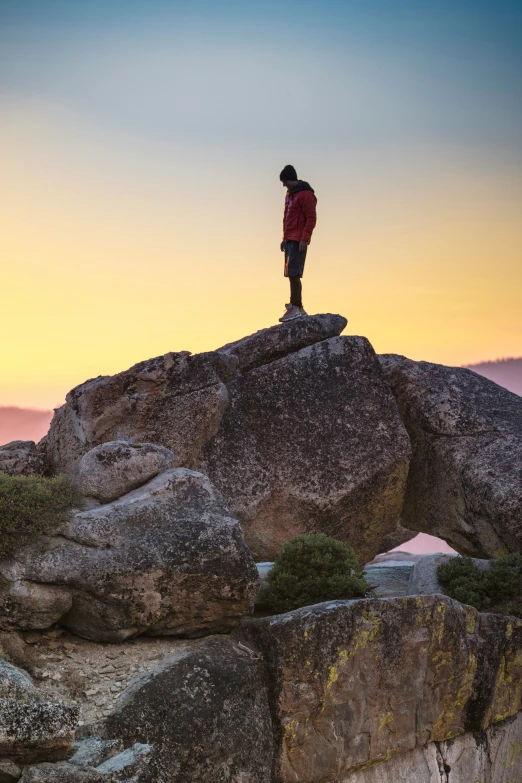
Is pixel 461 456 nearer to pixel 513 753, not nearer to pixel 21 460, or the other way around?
pixel 513 753

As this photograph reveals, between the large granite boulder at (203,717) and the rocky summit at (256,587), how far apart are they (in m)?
0.04

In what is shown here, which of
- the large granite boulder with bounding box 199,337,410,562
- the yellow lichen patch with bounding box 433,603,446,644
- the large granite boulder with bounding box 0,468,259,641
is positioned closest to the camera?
the large granite boulder with bounding box 0,468,259,641

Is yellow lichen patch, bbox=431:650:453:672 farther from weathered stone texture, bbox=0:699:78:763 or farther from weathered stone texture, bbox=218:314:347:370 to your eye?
weathered stone texture, bbox=218:314:347:370

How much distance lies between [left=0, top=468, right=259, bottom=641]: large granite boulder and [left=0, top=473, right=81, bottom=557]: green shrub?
25 centimetres

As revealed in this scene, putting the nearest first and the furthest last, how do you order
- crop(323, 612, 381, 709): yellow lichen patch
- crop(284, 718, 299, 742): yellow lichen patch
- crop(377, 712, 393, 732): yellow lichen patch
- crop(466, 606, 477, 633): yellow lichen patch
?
crop(284, 718, 299, 742): yellow lichen patch, crop(323, 612, 381, 709): yellow lichen patch, crop(377, 712, 393, 732): yellow lichen patch, crop(466, 606, 477, 633): yellow lichen patch

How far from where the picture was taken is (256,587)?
61.1 ft

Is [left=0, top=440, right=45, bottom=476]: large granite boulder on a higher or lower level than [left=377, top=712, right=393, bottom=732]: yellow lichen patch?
higher

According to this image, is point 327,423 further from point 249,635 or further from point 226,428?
point 249,635

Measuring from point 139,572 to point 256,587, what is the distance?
8.02 ft

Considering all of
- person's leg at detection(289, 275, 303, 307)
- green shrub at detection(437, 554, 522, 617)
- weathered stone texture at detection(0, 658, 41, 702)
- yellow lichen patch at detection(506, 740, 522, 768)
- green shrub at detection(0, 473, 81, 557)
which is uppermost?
person's leg at detection(289, 275, 303, 307)

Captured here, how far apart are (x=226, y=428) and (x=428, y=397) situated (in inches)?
246

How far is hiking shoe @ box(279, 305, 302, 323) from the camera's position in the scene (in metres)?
27.5

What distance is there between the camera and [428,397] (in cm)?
2712

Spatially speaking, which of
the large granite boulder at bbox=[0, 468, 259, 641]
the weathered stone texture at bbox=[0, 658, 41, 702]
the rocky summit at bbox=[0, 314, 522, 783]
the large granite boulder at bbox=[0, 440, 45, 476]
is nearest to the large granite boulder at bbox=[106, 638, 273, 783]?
the rocky summit at bbox=[0, 314, 522, 783]
